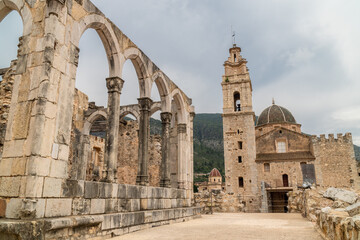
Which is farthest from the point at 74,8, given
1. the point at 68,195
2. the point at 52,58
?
the point at 68,195

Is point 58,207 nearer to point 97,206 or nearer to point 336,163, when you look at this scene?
point 97,206

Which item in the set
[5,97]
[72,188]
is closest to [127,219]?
[72,188]

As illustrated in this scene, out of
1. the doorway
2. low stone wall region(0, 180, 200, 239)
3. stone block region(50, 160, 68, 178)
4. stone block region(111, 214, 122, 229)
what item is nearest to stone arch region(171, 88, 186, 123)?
low stone wall region(0, 180, 200, 239)

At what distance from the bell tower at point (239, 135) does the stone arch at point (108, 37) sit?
20.5 meters

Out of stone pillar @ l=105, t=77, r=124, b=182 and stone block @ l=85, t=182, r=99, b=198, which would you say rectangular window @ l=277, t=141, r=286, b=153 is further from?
stone block @ l=85, t=182, r=99, b=198

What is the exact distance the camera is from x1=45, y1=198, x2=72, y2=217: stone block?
3928mm

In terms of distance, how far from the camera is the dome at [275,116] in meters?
34.2

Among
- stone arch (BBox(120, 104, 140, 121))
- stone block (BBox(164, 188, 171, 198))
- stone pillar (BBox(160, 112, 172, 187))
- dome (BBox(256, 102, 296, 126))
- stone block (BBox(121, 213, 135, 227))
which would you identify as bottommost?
stone block (BBox(121, 213, 135, 227))

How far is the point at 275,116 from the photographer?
3456cm

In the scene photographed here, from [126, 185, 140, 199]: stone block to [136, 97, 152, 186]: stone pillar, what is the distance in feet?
2.29

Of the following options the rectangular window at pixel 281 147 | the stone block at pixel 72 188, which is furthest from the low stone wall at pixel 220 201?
the rectangular window at pixel 281 147

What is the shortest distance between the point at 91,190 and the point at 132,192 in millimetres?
1493

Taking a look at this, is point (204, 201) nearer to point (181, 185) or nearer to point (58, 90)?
point (181, 185)

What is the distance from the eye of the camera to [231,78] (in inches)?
1125
